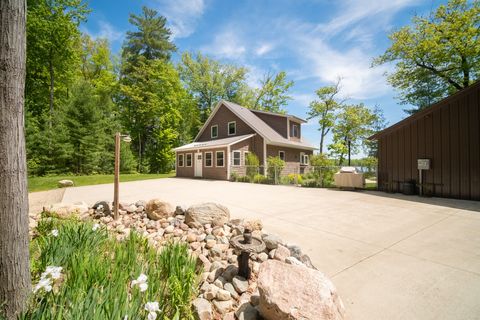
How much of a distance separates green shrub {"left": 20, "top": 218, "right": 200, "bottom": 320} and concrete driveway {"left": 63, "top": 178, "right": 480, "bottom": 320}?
1567 millimetres

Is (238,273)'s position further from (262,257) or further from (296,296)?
(296,296)

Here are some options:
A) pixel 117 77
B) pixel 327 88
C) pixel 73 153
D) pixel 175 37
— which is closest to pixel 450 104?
pixel 327 88

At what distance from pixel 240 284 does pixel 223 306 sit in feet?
1.03

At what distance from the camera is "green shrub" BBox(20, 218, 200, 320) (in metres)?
1.34

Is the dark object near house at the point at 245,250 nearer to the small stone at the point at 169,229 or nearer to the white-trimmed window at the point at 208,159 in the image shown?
the small stone at the point at 169,229

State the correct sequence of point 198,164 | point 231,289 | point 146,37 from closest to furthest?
1. point 231,289
2. point 198,164
3. point 146,37

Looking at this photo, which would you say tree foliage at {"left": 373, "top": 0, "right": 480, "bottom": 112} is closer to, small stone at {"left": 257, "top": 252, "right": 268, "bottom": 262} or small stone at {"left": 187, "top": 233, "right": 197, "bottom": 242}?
small stone at {"left": 257, "top": 252, "right": 268, "bottom": 262}

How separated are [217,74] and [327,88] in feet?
47.9

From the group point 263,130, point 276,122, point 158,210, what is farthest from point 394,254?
point 276,122

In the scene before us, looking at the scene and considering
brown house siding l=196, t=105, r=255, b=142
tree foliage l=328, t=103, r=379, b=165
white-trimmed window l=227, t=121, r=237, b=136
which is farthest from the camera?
tree foliage l=328, t=103, r=379, b=165

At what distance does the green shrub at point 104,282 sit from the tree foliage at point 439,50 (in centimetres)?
1965

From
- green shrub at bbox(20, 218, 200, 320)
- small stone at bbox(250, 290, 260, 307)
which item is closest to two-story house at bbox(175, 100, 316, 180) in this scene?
green shrub at bbox(20, 218, 200, 320)

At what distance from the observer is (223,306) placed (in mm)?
1859

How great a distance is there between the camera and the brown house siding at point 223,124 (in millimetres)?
17886
